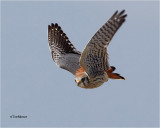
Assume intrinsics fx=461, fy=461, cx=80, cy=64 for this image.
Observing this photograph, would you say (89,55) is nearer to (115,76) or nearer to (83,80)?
(83,80)

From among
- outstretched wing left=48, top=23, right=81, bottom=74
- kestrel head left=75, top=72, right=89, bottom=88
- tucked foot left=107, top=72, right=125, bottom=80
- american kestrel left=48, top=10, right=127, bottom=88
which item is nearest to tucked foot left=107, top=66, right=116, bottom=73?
american kestrel left=48, top=10, right=127, bottom=88

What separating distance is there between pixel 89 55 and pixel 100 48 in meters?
0.43

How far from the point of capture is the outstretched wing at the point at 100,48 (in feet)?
→ 39.7

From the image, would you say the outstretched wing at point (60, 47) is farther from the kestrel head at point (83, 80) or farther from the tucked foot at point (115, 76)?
the tucked foot at point (115, 76)

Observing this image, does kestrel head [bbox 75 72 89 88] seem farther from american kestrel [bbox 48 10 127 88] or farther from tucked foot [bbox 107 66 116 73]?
tucked foot [bbox 107 66 116 73]

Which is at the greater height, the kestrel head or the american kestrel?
the american kestrel

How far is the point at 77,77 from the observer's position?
1439 cm

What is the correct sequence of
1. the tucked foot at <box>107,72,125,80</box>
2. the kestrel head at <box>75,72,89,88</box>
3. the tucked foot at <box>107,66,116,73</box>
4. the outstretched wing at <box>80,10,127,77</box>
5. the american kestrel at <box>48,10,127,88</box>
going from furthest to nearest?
1. the tucked foot at <box>107,72,125,80</box>
2. the kestrel head at <box>75,72,89,88</box>
3. the tucked foot at <box>107,66,116,73</box>
4. the american kestrel at <box>48,10,127,88</box>
5. the outstretched wing at <box>80,10,127,77</box>

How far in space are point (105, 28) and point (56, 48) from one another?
4.52m

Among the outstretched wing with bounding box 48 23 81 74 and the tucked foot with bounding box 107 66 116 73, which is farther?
the outstretched wing with bounding box 48 23 81 74

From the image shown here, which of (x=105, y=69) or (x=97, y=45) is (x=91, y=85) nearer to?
(x=105, y=69)

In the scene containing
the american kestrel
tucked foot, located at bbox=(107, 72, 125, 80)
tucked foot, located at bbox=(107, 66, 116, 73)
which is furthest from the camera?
tucked foot, located at bbox=(107, 72, 125, 80)

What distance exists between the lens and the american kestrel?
12297 mm

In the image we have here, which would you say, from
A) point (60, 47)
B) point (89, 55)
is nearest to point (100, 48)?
point (89, 55)
